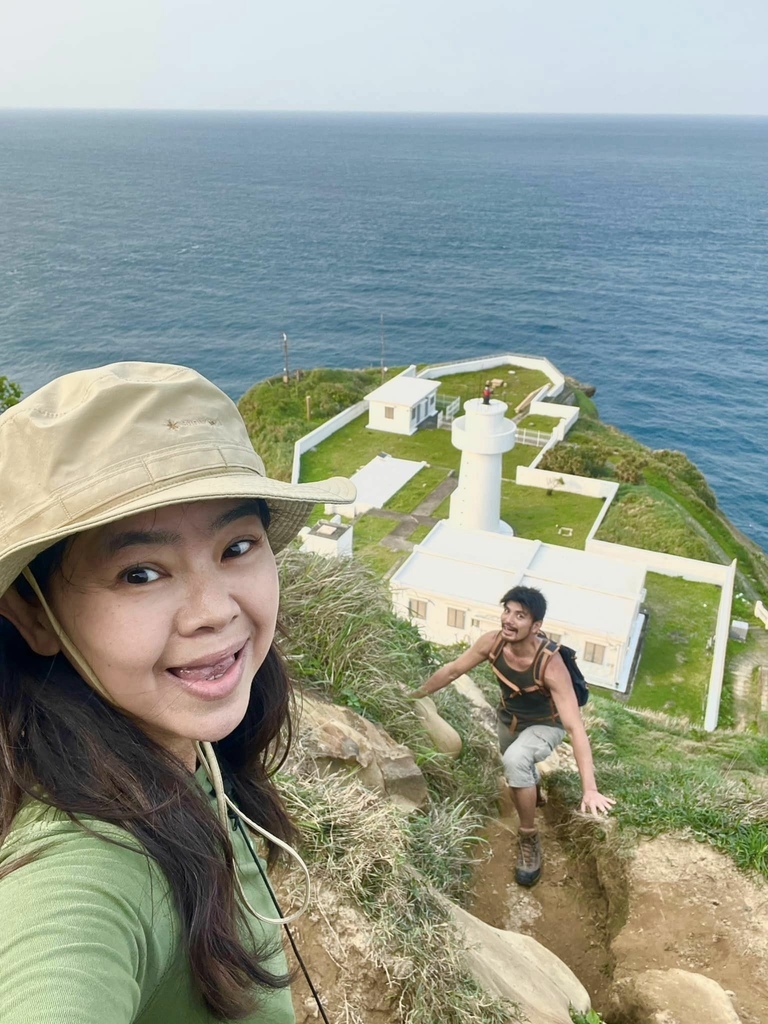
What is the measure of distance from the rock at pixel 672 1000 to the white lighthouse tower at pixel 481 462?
16454 mm

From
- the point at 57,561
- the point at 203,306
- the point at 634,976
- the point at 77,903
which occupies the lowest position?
the point at 203,306

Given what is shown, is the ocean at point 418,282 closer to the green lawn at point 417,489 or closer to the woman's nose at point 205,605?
the green lawn at point 417,489

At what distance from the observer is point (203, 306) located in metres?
55.4

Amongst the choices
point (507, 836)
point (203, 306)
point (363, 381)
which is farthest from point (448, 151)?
point (507, 836)

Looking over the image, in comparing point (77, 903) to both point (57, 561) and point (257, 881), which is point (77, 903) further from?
point (257, 881)

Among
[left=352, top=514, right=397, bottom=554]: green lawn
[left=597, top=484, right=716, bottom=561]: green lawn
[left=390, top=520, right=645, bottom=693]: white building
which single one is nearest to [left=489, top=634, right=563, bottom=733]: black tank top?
[left=390, top=520, right=645, bottom=693]: white building

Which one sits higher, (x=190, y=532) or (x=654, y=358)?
(x=190, y=532)

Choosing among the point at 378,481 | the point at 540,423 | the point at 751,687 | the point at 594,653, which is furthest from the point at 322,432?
the point at 751,687

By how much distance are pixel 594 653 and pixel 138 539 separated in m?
15.9

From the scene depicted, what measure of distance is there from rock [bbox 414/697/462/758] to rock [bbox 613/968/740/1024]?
6.04 feet

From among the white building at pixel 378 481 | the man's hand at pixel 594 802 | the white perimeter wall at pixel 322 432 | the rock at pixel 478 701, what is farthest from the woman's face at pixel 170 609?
the white perimeter wall at pixel 322 432

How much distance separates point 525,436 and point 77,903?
92.8 ft

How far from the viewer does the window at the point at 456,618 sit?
1667cm

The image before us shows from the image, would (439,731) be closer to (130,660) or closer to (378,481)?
(130,660)
